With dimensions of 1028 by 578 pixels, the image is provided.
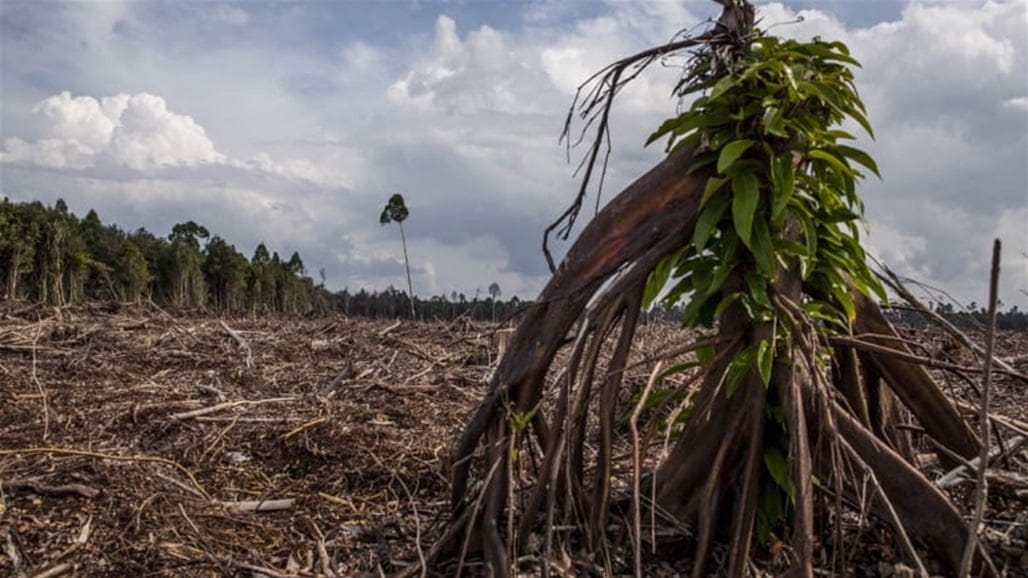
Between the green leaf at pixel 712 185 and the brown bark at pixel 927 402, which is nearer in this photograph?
the green leaf at pixel 712 185

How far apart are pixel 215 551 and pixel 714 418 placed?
2392 millimetres

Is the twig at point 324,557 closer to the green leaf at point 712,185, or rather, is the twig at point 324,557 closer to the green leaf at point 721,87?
the green leaf at point 712,185

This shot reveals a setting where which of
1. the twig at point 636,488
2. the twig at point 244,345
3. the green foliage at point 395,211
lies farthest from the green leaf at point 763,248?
the green foliage at point 395,211

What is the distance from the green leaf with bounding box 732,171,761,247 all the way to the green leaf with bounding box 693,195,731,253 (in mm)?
72

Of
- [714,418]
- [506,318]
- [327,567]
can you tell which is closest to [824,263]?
[714,418]

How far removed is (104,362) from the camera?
805 centimetres

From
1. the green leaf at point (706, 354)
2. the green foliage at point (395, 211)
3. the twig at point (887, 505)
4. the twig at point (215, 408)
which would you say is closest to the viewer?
the twig at point (887, 505)

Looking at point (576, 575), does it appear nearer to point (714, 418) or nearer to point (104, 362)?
point (714, 418)

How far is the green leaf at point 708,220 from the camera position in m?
3.29

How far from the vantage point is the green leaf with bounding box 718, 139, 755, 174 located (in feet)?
10.5

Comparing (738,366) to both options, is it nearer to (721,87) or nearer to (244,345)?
(721,87)

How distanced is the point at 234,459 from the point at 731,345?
325cm

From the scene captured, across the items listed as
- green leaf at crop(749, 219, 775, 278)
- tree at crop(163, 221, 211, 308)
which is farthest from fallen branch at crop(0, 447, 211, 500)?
tree at crop(163, 221, 211, 308)

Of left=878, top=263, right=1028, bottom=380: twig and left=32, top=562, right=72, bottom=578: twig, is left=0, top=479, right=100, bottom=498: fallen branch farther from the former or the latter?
left=878, top=263, right=1028, bottom=380: twig
